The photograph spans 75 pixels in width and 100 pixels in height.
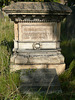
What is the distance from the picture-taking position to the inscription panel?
3.52 m

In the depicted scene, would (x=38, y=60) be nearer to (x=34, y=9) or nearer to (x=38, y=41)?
(x=38, y=41)

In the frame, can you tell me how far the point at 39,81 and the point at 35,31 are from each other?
142 cm

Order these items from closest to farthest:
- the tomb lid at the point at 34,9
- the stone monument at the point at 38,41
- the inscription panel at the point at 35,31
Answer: the tomb lid at the point at 34,9 → the stone monument at the point at 38,41 → the inscription panel at the point at 35,31

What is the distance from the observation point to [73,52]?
15.1ft

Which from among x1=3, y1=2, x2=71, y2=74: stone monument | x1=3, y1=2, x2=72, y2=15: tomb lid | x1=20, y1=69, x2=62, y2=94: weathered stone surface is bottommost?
x1=20, y1=69, x2=62, y2=94: weathered stone surface

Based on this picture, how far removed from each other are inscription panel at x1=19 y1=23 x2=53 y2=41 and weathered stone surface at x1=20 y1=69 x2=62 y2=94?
2.98ft

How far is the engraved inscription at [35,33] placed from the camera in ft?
11.6

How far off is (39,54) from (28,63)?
1.32 ft

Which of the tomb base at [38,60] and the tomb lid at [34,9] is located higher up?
the tomb lid at [34,9]

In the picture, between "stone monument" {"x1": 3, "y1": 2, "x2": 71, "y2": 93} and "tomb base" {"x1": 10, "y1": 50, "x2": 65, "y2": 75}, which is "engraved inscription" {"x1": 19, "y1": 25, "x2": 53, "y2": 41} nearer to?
"stone monument" {"x1": 3, "y1": 2, "x2": 71, "y2": 93}

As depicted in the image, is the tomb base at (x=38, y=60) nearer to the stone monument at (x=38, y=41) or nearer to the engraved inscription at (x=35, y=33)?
the stone monument at (x=38, y=41)

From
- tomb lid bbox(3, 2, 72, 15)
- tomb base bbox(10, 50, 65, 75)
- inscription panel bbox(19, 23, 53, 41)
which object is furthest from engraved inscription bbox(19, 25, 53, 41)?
tomb lid bbox(3, 2, 72, 15)

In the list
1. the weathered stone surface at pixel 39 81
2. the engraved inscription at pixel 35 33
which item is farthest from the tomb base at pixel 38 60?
the engraved inscription at pixel 35 33

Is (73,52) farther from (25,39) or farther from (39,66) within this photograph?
(25,39)
